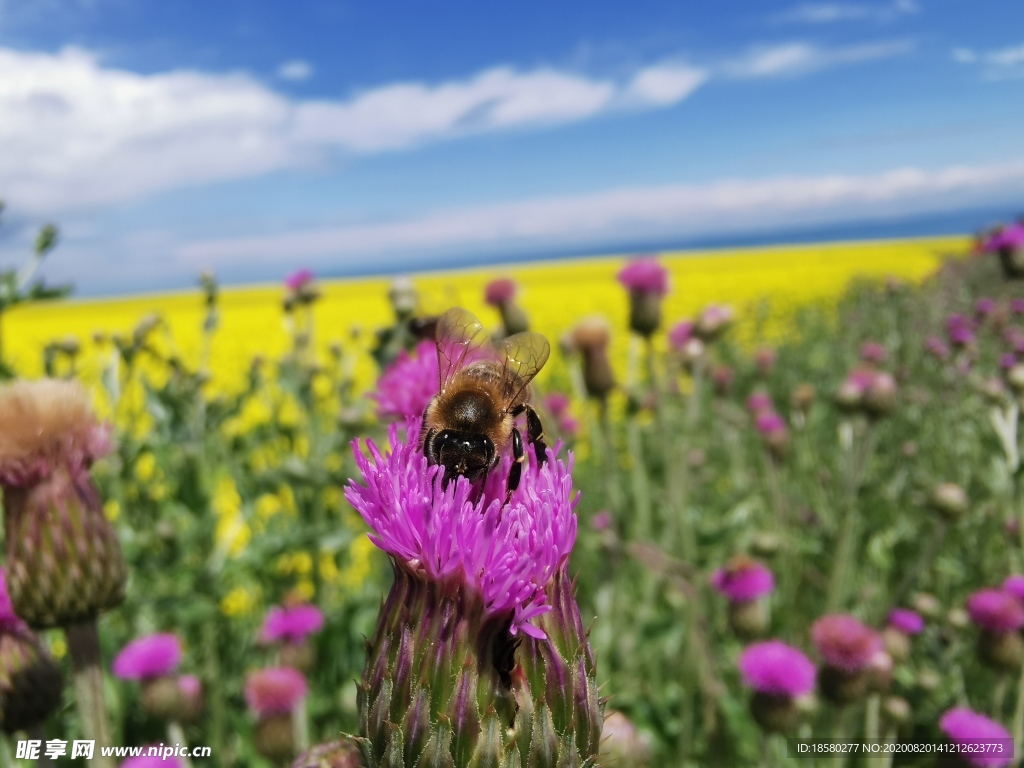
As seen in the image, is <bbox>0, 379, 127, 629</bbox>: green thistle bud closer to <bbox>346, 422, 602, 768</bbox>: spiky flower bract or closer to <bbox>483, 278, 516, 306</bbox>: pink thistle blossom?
<bbox>346, 422, 602, 768</bbox>: spiky flower bract

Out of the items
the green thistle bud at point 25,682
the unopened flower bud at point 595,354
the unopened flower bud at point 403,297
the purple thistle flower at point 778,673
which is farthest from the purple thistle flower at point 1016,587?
the green thistle bud at point 25,682

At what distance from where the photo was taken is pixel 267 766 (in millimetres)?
3100

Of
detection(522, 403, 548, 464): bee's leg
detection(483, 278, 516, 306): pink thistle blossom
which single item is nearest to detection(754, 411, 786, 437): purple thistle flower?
detection(483, 278, 516, 306): pink thistle blossom

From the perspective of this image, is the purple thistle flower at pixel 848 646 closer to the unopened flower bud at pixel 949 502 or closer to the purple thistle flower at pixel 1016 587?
the purple thistle flower at pixel 1016 587

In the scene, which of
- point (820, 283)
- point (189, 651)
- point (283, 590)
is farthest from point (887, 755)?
point (820, 283)

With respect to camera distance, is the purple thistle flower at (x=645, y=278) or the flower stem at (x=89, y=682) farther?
the purple thistle flower at (x=645, y=278)

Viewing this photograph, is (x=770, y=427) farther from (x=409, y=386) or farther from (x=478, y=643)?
(x=478, y=643)

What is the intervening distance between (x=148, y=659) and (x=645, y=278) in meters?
2.91

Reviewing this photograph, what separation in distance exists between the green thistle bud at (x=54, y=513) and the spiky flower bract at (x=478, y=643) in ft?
3.07

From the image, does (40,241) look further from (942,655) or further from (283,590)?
(942,655)

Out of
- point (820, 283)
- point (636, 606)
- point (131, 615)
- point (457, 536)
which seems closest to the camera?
point (457, 536)

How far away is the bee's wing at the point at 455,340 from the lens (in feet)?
5.68

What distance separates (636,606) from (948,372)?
126 inches

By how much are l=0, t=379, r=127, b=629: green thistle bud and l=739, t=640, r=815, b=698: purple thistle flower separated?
75.3 inches
